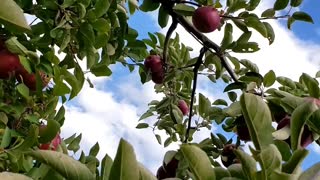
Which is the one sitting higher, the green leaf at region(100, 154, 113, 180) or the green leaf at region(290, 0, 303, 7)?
the green leaf at region(100, 154, 113, 180)

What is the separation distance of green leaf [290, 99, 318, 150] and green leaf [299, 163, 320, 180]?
10 centimetres

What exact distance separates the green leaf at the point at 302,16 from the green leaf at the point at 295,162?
72.0 inches

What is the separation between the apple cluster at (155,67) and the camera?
2.85 m

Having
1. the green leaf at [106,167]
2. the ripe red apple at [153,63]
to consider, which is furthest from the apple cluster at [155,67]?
the green leaf at [106,167]

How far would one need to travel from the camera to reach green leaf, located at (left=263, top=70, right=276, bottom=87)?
2.24 m

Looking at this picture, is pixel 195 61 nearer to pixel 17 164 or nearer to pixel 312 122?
pixel 17 164

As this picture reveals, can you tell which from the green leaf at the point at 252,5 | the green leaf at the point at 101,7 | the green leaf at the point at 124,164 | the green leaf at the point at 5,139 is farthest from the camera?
the green leaf at the point at 252,5

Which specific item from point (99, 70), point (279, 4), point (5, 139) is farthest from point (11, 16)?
point (279, 4)

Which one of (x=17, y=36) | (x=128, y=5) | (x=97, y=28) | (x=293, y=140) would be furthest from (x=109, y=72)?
(x=293, y=140)

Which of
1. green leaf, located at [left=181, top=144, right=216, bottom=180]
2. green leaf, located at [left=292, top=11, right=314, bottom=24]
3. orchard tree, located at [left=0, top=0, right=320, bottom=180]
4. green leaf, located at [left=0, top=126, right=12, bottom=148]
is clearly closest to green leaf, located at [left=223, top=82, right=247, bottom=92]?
orchard tree, located at [left=0, top=0, right=320, bottom=180]

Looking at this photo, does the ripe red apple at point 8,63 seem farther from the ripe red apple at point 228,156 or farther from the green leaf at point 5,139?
the ripe red apple at point 228,156

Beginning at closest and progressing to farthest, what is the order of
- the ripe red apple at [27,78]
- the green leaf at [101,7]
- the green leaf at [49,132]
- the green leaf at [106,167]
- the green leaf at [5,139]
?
the green leaf at [106,167] → the green leaf at [49,132] → the green leaf at [5,139] → the ripe red apple at [27,78] → the green leaf at [101,7]

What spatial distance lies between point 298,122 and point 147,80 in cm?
220

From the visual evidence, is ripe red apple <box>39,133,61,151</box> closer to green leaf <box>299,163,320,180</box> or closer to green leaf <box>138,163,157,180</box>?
Answer: green leaf <box>138,163,157,180</box>
